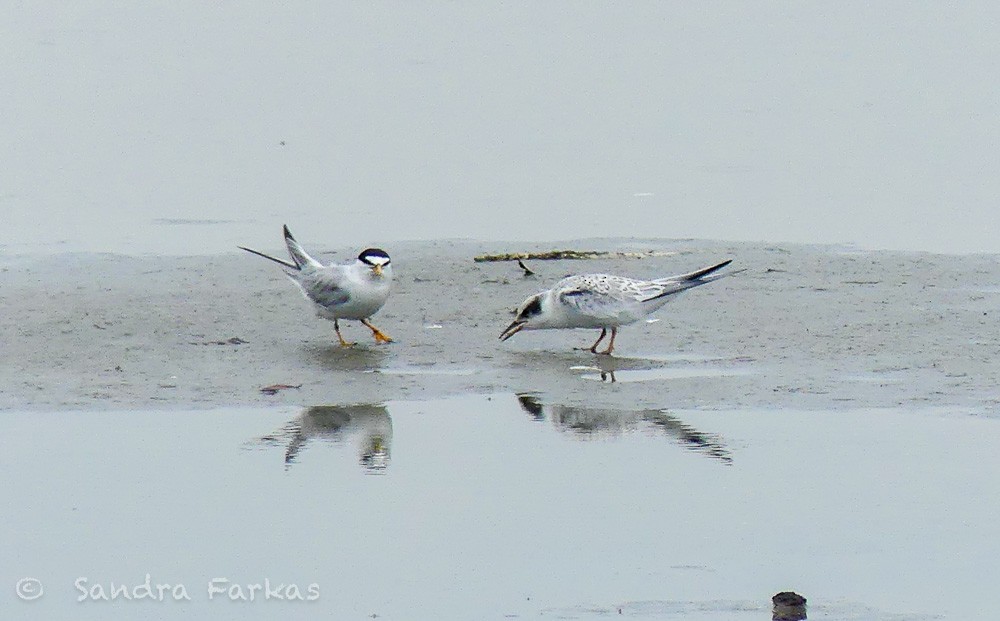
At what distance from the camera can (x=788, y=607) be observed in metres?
5.41

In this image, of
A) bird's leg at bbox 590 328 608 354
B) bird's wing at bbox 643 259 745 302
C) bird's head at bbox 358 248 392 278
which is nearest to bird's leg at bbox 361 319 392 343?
bird's head at bbox 358 248 392 278

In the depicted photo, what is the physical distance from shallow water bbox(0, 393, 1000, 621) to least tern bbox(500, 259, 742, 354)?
1.39 meters

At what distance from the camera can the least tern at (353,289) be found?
971 cm

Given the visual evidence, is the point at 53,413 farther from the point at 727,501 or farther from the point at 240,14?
the point at 240,14

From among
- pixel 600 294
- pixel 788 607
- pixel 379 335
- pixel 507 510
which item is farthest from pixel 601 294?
pixel 788 607

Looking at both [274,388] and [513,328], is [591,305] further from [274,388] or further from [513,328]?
[274,388]

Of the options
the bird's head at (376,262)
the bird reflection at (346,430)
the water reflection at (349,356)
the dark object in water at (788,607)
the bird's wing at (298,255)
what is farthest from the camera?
the bird's wing at (298,255)

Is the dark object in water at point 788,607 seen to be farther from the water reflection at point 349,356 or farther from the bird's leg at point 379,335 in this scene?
the bird's leg at point 379,335

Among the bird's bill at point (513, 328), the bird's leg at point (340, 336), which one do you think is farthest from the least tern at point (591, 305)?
the bird's leg at point (340, 336)

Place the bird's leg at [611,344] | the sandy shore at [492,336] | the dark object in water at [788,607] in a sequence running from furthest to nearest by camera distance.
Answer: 1. the bird's leg at [611,344]
2. the sandy shore at [492,336]
3. the dark object in water at [788,607]

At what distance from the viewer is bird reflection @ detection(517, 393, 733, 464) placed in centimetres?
748

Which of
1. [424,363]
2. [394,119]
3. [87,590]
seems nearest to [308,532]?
[87,590]

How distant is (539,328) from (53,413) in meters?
2.76

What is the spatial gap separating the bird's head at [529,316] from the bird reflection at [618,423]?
127cm
